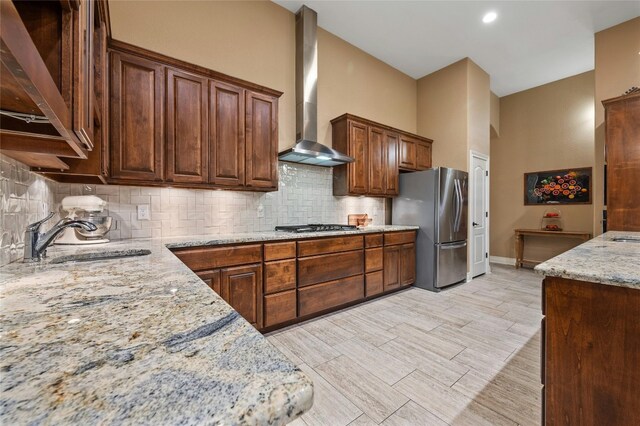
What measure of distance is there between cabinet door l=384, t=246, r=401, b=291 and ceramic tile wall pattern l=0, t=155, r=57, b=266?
3149mm

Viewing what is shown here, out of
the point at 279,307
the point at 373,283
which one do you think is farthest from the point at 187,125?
the point at 373,283

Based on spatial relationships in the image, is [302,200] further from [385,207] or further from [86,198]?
[86,198]

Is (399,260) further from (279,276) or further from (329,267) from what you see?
(279,276)

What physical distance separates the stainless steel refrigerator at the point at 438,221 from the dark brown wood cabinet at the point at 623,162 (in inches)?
59.2

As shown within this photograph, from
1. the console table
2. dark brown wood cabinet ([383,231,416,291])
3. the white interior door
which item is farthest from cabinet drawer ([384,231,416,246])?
the console table

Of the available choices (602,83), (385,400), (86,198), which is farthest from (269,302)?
(602,83)

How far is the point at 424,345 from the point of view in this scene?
2.23 m

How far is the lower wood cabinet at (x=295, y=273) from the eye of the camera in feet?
7.23

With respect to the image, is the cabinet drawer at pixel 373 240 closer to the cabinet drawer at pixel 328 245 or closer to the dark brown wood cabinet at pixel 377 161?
the cabinet drawer at pixel 328 245

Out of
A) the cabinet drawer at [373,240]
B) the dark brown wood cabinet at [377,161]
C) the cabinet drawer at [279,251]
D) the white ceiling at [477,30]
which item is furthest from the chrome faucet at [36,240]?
the white ceiling at [477,30]

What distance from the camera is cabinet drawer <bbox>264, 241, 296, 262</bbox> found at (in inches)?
96.0

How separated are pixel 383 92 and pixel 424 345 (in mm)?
3795

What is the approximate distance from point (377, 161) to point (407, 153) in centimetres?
74

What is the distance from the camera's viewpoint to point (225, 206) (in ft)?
9.40
